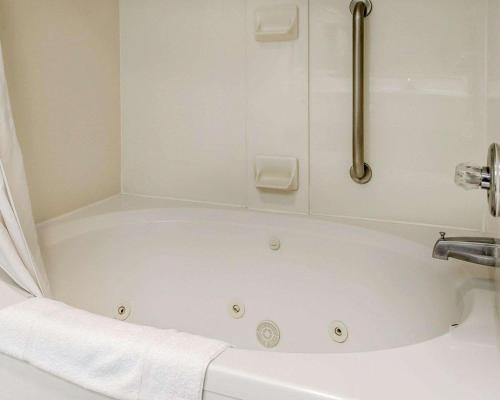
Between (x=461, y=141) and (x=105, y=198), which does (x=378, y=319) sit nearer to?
(x=461, y=141)

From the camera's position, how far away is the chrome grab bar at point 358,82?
1.55 meters

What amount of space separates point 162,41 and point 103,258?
2.92 ft

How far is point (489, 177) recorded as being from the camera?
36.3 inches

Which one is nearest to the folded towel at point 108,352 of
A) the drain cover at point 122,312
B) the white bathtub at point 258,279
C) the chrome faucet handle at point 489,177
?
the white bathtub at point 258,279

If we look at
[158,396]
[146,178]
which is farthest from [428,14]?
[158,396]

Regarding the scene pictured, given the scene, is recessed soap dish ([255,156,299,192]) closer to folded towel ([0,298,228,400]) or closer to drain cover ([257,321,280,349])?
drain cover ([257,321,280,349])

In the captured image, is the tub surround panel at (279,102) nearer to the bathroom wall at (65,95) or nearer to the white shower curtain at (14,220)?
the bathroom wall at (65,95)

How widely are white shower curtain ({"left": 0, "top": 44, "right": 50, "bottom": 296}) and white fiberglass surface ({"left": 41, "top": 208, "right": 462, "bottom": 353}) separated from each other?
13.1 inches

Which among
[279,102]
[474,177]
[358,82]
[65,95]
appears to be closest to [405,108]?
[358,82]

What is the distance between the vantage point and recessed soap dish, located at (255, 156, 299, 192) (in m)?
1.78

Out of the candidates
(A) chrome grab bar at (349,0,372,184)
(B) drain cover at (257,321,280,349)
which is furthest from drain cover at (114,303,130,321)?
(A) chrome grab bar at (349,0,372,184)

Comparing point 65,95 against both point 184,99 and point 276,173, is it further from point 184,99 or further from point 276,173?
point 276,173

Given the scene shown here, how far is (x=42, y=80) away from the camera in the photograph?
169 centimetres

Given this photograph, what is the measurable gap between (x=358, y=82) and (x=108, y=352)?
A: 1119 millimetres
